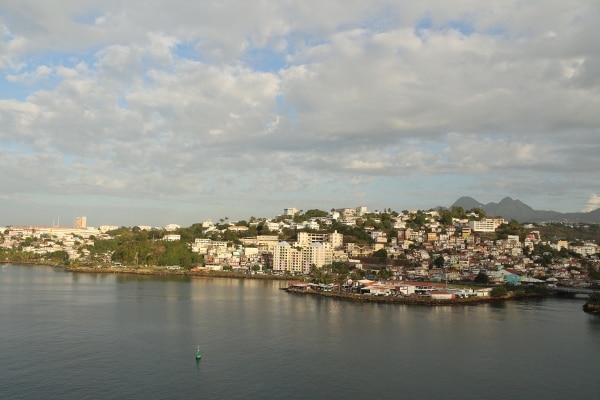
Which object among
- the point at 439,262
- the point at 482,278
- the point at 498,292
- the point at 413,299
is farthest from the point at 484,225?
the point at 413,299

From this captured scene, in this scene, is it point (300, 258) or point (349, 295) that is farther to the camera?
point (300, 258)

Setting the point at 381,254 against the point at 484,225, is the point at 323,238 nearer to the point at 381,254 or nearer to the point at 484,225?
the point at 381,254

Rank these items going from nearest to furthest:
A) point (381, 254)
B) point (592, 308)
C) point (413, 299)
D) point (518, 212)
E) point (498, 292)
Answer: point (592, 308) → point (413, 299) → point (498, 292) → point (381, 254) → point (518, 212)

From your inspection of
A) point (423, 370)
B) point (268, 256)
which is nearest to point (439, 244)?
point (268, 256)

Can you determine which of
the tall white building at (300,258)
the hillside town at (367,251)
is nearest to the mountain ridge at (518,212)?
the hillside town at (367,251)

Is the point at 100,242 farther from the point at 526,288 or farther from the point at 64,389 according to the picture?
the point at 64,389

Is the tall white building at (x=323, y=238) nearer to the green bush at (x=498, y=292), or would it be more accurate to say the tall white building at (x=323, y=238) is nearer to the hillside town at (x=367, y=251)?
the hillside town at (x=367, y=251)
